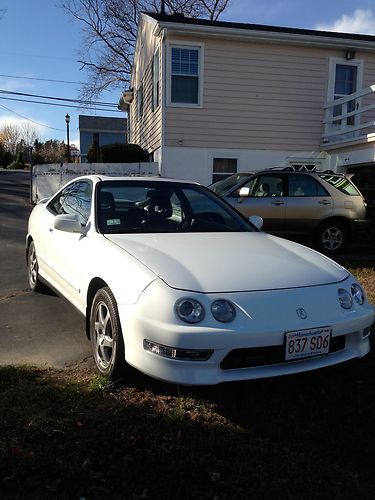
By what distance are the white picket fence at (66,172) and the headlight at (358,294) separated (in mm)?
10288

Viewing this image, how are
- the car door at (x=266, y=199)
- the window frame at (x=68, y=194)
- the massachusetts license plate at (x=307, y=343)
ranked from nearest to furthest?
the massachusetts license plate at (x=307, y=343)
the window frame at (x=68, y=194)
the car door at (x=266, y=199)

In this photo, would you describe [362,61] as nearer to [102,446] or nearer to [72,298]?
[72,298]

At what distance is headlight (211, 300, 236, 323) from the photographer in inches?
117

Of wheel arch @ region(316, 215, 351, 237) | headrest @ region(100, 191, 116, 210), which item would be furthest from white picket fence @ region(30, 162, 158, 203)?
headrest @ region(100, 191, 116, 210)

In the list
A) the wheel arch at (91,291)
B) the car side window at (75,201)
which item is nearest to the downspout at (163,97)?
the car side window at (75,201)

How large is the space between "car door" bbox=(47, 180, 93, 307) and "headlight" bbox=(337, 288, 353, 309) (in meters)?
1.94

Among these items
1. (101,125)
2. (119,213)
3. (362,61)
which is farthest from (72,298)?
(101,125)

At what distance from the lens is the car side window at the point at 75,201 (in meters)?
4.56

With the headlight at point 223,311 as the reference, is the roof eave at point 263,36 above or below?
above

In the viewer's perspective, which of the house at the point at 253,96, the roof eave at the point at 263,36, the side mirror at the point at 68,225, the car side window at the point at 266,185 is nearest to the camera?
the side mirror at the point at 68,225

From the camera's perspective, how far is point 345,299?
3.36 metres

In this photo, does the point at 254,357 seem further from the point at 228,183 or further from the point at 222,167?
the point at 222,167

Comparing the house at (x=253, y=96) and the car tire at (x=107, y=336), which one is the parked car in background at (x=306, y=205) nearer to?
the house at (x=253, y=96)

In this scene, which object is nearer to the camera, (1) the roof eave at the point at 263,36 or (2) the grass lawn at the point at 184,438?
(2) the grass lawn at the point at 184,438
